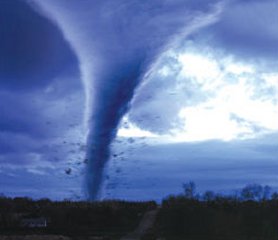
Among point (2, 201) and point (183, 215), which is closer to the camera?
point (183, 215)

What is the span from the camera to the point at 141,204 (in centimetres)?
9194

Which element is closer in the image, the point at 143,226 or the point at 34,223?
the point at 143,226

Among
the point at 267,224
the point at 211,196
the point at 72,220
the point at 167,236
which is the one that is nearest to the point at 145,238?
the point at 167,236

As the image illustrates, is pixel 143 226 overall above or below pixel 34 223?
below

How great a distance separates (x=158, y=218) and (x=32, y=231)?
1730cm

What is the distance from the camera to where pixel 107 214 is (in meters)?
→ 77.6

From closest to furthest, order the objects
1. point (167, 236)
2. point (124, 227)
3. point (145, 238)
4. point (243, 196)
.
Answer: point (145, 238) → point (167, 236) → point (124, 227) → point (243, 196)

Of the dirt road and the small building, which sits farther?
the small building

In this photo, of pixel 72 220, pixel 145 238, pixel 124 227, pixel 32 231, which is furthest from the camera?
pixel 72 220

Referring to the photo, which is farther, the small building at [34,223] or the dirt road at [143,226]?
the small building at [34,223]

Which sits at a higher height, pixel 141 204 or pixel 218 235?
pixel 141 204

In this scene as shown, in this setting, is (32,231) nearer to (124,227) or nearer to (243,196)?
(124,227)

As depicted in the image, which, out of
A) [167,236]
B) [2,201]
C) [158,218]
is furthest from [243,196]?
[2,201]

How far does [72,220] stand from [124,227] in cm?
940
